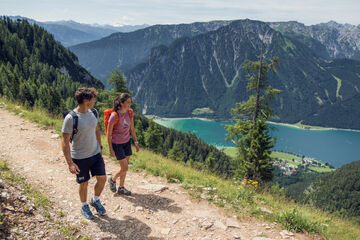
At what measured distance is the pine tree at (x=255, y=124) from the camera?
59.5ft

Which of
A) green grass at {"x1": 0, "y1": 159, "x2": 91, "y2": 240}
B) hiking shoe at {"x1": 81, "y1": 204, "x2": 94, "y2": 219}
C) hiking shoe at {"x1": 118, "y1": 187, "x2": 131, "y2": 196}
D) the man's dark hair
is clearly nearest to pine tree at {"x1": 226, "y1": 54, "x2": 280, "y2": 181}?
hiking shoe at {"x1": 118, "y1": 187, "x2": 131, "y2": 196}

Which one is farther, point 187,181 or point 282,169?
point 282,169

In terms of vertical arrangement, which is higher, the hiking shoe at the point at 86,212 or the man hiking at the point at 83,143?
the man hiking at the point at 83,143

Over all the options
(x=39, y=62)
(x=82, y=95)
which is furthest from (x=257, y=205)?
(x=39, y=62)

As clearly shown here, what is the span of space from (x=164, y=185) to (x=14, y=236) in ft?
15.7

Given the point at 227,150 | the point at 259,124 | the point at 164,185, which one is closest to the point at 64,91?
the point at 259,124

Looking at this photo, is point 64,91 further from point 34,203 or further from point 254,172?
point 34,203

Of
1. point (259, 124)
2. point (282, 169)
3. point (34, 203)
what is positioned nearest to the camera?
point (34, 203)

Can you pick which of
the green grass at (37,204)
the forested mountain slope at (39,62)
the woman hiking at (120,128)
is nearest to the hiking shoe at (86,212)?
the green grass at (37,204)

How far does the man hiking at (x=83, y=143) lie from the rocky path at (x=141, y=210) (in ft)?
1.97

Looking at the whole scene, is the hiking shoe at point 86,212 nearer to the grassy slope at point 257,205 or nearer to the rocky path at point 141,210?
the rocky path at point 141,210

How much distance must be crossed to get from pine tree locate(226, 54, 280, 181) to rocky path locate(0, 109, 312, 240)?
40.4 feet

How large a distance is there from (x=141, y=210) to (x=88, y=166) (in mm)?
2023

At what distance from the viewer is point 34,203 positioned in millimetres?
5258
